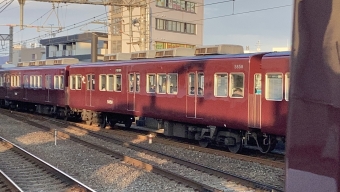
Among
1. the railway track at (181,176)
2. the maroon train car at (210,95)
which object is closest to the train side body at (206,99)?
the maroon train car at (210,95)

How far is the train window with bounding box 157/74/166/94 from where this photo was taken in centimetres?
1540

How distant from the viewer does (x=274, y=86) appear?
1160 centimetres

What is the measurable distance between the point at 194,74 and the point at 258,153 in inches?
124

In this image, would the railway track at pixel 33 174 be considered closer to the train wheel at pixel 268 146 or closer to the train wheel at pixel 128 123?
the train wheel at pixel 268 146

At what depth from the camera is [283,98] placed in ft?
36.8

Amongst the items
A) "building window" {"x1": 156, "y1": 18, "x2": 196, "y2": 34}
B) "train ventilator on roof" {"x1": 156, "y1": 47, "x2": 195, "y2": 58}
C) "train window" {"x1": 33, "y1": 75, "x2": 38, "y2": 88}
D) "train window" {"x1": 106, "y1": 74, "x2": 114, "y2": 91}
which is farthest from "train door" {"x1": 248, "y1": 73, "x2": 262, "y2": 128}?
"building window" {"x1": 156, "y1": 18, "x2": 196, "y2": 34}

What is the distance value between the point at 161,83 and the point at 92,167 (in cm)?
516

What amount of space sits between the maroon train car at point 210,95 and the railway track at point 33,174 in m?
4.93

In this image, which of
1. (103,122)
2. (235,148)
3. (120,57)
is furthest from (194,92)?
(103,122)

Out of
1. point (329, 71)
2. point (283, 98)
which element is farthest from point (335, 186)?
point (283, 98)

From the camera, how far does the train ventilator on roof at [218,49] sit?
47.3 feet

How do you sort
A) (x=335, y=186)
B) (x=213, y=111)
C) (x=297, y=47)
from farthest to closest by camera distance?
(x=213, y=111) → (x=297, y=47) → (x=335, y=186)

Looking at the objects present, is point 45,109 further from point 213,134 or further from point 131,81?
point 213,134

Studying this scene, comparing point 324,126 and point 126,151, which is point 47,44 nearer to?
point 126,151
